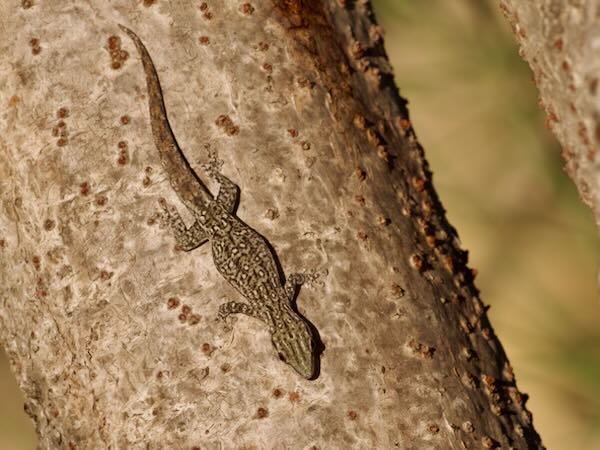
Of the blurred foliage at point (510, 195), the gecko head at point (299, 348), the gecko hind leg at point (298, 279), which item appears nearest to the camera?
the gecko head at point (299, 348)

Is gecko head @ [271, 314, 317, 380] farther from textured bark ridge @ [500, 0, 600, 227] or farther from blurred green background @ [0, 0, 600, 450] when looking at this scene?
blurred green background @ [0, 0, 600, 450]

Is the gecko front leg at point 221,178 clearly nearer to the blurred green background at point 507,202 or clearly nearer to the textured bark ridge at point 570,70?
the textured bark ridge at point 570,70

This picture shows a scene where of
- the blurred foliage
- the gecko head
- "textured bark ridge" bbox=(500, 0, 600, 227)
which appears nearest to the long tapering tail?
the gecko head

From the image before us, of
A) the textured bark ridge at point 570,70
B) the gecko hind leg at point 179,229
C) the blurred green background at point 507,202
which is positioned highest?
the blurred green background at point 507,202

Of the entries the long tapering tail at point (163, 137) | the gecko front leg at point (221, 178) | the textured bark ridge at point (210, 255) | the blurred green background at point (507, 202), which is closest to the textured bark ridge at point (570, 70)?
the textured bark ridge at point (210, 255)

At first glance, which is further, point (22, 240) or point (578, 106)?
point (22, 240)

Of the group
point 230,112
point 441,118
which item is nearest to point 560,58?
point 230,112

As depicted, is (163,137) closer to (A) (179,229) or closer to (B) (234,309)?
(A) (179,229)

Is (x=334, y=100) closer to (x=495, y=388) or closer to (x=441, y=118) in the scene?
(x=495, y=388)

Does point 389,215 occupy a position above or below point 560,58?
below
